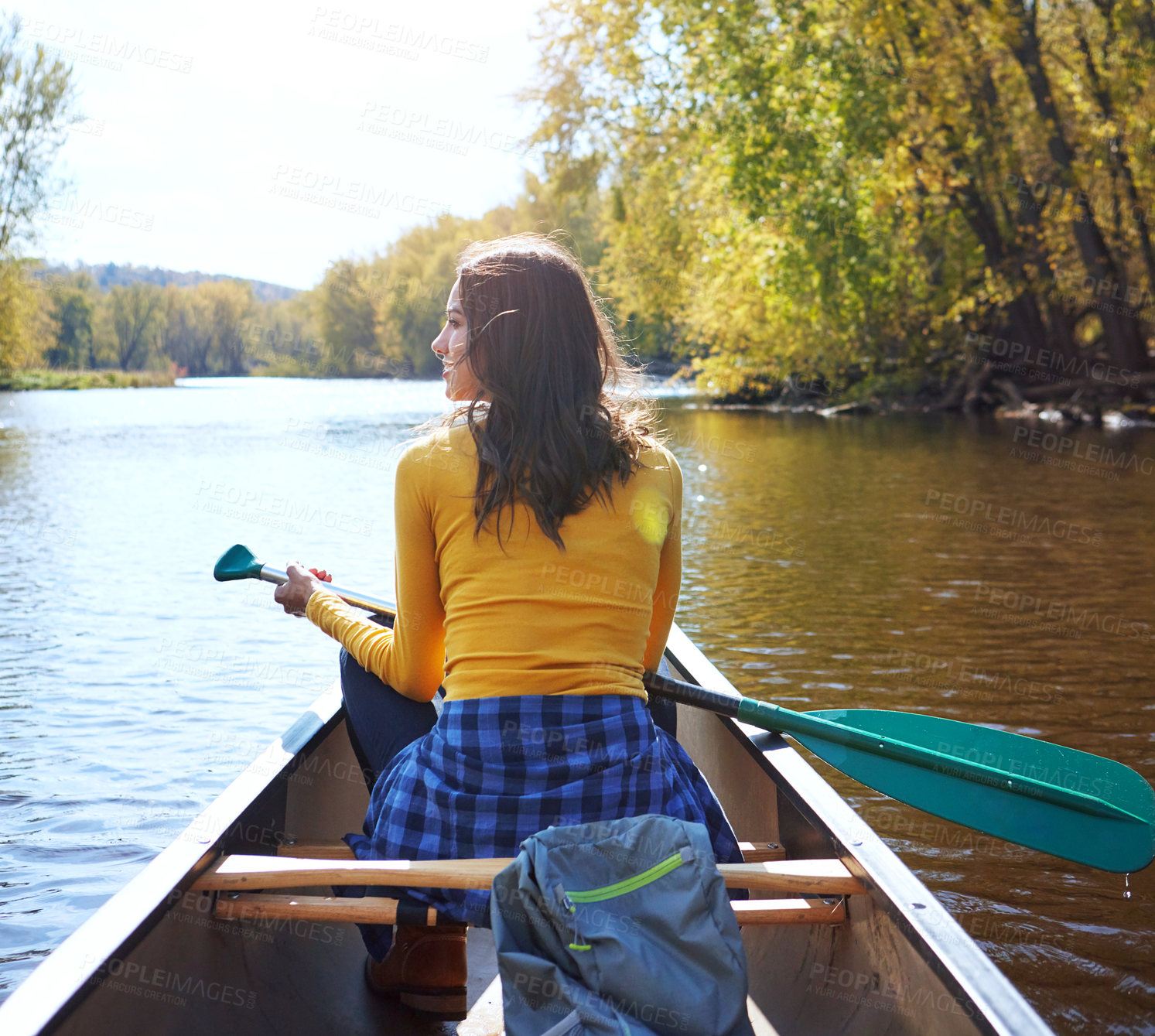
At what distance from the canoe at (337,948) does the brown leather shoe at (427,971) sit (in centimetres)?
4

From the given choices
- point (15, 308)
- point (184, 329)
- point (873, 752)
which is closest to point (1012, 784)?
point (873, 752)

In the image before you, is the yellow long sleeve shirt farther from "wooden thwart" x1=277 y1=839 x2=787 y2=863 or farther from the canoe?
"wooden thwart" x1=277 y1=839 x2=787 y2=863

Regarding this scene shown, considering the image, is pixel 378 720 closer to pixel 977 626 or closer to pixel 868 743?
pixel 868 743

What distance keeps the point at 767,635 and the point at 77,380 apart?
51.6 meters

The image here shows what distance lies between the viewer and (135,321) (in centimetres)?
6794

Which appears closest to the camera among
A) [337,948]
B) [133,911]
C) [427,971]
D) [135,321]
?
[133,911]

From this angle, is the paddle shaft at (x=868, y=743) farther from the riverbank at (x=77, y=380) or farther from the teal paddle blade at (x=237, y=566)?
the riverbank at (x=77, y=380)

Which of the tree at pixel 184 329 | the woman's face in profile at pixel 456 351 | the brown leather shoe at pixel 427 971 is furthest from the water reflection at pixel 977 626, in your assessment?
the tree at pixel 184 329

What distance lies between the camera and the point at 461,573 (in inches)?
70.3

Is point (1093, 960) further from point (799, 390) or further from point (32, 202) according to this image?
point (32, 202)

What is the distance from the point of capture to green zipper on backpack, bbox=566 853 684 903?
149 centimetres

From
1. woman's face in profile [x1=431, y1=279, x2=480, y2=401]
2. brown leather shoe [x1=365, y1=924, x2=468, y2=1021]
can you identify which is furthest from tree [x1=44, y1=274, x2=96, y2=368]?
woman's face in profile [x1=431, y1=279, x2=480, y2=401]

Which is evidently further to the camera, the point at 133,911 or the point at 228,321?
the point at 228,321

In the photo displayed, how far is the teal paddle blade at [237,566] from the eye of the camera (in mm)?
3227
